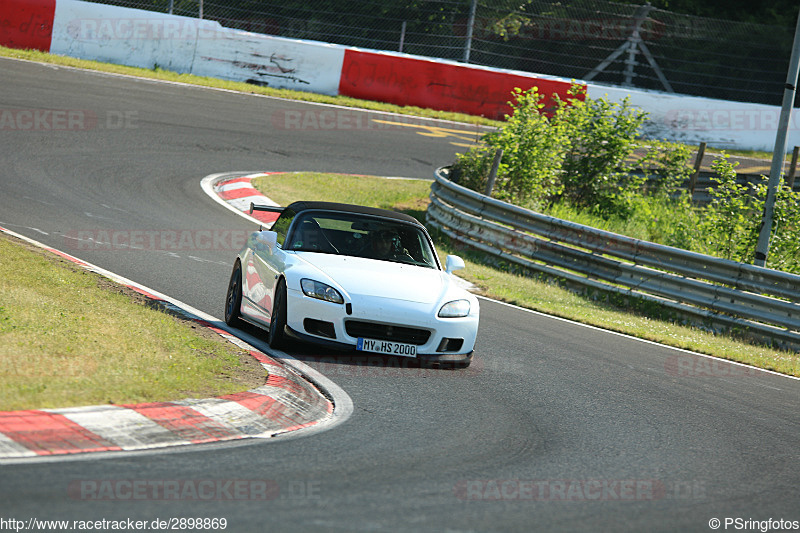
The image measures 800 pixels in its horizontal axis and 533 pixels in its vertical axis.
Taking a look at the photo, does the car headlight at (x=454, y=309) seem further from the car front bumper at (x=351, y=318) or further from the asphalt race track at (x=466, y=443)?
the asphalt race track at (x=466, y=443)

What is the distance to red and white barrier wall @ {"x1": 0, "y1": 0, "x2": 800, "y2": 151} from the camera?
81.4 feet

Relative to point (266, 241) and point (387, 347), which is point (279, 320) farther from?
point (266, 241)

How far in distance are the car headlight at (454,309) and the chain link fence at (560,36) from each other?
19451mm

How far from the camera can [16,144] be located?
18766mm

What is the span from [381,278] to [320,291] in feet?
2.06

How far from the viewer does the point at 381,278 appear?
8.91m

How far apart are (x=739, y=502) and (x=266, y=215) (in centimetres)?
1346

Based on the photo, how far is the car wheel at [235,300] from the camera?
9.88m

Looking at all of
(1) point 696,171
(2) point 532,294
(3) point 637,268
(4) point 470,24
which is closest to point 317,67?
(4) point 470,24

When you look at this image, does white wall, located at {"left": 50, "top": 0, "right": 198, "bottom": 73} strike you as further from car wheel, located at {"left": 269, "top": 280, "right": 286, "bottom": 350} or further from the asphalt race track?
car wheel, located at {"left": 269, "top": 280, "right": 286, "bottom": 350}

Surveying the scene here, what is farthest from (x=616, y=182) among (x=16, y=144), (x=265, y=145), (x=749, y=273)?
(x=16, y=144)

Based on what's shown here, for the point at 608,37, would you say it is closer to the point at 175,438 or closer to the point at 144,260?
the point at 144,260

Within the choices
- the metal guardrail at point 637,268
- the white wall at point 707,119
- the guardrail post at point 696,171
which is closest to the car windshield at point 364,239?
the metal guardrail at point 637,268

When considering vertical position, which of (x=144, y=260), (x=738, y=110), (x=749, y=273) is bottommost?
(x=144, y=260)
